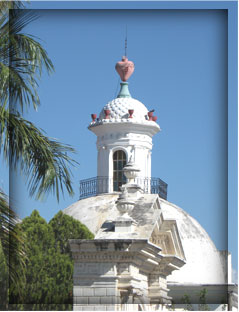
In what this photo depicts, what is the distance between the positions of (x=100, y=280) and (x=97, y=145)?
754 inches

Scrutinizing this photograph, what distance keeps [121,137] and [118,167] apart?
115cm

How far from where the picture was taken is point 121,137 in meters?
36.3

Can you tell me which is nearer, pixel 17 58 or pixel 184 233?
pixel 17 58

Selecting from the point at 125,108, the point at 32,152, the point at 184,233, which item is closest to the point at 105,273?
the point at 32,152

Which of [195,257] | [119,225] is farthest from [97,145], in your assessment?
[119,225]

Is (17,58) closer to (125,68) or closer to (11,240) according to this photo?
(11,240)

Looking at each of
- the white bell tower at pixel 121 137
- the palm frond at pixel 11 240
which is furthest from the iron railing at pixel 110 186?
the palm frond at pixel 11 240

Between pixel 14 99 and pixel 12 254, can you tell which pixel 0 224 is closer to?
pixel 12 254

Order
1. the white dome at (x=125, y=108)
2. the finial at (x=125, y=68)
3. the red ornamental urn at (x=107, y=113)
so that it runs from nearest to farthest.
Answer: the finial at (x=125, y=68)
the white dome at (x=125, y=108)
the red ornamental urn at (x=107, y=113)

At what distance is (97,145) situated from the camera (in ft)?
119

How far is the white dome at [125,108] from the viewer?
1387 inches

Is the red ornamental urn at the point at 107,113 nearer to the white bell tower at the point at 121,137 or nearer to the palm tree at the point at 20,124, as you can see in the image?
the white bell tower at the point at 121,137

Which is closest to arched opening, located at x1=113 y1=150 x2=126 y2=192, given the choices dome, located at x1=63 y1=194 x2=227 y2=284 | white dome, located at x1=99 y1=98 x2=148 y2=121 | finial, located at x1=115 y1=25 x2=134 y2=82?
dome, located at x1=63 y1=194 x2=227 y2=284

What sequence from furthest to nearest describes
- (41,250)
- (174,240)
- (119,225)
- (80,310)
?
1. (41,250)
2. (174,240)
3. (119,225)
4. (80,310)
